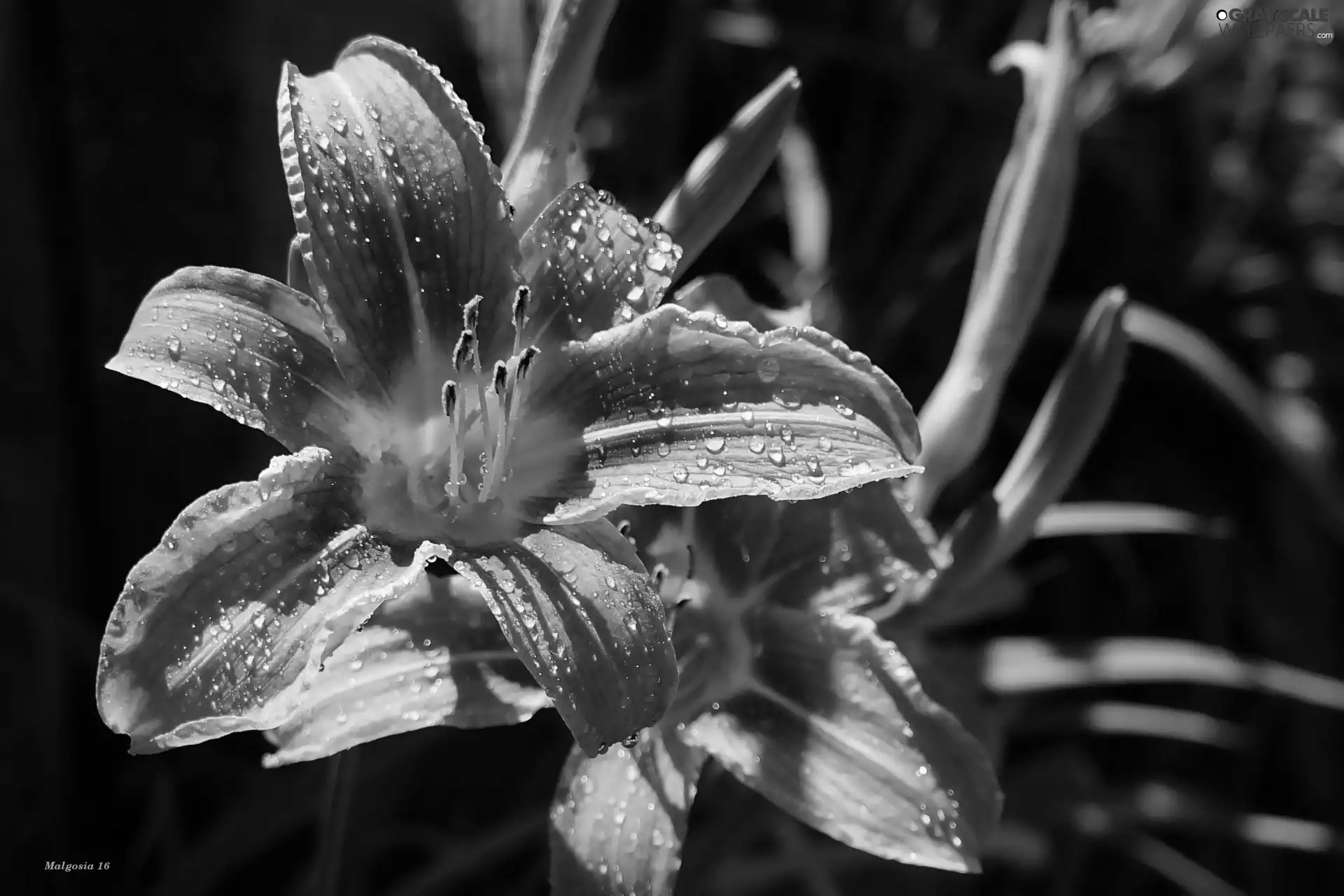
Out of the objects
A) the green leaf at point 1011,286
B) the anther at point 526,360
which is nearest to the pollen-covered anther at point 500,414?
the anther at point 526,360

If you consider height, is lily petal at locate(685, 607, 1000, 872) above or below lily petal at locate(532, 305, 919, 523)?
below

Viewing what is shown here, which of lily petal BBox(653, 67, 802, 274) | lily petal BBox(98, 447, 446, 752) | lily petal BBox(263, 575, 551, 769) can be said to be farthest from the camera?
lily petal BBox(653, 67, 802, 274)

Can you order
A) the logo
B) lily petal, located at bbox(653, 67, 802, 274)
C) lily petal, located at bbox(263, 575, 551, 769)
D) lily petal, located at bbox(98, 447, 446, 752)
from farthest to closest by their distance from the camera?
the logo
lily petal, located at bbox(653, 67, 802, 274)
lily petal, located at bbox(263, 575, 551, 769)
lily petal, located at bbox(98, 447, 446, 752)

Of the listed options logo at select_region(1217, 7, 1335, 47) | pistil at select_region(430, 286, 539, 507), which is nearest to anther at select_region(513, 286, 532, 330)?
pistil at select_region(430, 286, 539, 507)

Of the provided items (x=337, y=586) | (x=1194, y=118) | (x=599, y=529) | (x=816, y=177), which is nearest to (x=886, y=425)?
(x=599, y=529)

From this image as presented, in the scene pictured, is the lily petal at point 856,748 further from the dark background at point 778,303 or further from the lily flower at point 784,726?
the dark background at point 778,303

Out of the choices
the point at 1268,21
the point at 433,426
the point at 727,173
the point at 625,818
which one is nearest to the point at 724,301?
the point at 727,173

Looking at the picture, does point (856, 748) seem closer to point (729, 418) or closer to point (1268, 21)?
point (729, 418)

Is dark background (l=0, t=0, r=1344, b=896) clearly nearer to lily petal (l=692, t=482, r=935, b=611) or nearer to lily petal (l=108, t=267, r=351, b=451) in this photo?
lily petal (l=692, t=482, r=935, b=611)
